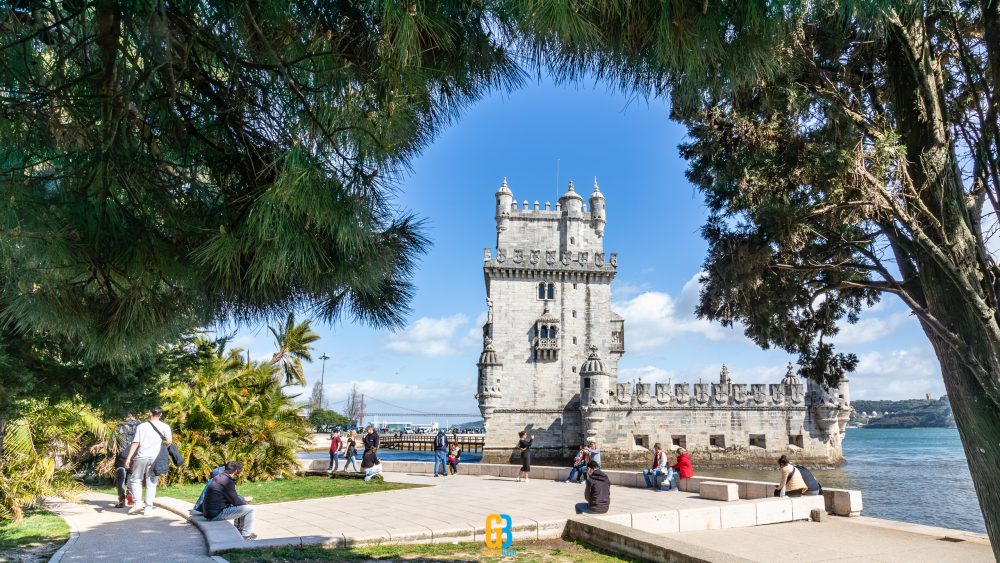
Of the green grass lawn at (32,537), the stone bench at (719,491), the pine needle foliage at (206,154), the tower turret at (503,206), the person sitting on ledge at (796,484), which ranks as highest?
the tower turret at (503,206)

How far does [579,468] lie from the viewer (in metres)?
16.1

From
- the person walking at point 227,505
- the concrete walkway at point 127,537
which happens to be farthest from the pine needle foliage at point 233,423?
the person walking at point 227,505

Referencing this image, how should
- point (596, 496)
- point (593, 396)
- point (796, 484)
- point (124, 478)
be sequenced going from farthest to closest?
point (593, 396) < point (796, 484) < point (124, 478) < point (596, 496)

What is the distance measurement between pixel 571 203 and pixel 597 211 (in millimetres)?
1908

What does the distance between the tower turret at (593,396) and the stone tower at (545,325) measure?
64mm

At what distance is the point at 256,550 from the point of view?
733 centimetres

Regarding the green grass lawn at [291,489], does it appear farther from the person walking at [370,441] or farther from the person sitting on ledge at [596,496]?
the person sitting on ledge at [596,496]

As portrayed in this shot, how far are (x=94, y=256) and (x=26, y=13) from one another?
4.77 ft

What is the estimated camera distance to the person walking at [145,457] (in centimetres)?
991

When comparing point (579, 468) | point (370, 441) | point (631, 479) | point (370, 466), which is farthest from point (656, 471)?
point (370, 441)

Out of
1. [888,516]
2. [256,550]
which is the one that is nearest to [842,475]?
[888,516]

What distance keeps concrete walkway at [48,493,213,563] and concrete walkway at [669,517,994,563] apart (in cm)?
570

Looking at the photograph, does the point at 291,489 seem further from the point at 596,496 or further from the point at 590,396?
the point at 590,396

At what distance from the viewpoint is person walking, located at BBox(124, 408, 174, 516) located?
9906mm
